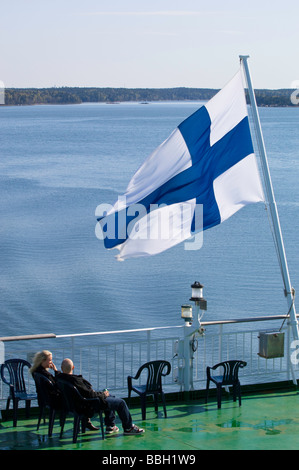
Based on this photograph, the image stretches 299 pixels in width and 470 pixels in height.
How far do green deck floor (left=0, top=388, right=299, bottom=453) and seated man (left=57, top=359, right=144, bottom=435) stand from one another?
5.4 inches

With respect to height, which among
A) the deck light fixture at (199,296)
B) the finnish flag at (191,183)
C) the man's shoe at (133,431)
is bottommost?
the man's shoe at (133,431)

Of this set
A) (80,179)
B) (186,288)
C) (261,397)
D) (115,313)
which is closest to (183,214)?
(261,397)

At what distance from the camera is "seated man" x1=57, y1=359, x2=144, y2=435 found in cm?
965

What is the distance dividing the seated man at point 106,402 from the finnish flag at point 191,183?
1.79 m

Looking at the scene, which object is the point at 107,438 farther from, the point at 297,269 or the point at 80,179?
the point at 80,179

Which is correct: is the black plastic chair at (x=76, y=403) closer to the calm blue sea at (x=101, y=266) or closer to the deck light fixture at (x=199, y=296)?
the deck light fixture at (x=199, y=296)

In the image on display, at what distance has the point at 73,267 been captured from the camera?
45.0 m

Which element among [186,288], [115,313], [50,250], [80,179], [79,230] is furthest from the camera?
[80,179]

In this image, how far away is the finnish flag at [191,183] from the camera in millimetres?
10711

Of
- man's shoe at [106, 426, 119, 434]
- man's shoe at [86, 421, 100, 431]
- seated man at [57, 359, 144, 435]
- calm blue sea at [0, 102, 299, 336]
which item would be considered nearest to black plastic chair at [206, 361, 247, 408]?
seated man at [57, 359, 144, 435]

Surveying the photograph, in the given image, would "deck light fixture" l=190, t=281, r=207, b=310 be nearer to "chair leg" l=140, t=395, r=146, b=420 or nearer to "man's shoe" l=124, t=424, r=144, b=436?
"chair leg" l=140, t=395, r=146, b=420

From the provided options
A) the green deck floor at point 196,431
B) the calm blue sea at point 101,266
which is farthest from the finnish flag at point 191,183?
the calm blue sea at point 101,266

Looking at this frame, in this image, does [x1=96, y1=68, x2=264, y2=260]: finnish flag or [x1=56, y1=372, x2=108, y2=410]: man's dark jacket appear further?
[x1=96, y1=68, x2=264, y2=260]: finnish flag

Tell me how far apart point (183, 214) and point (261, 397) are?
10.4 feet
